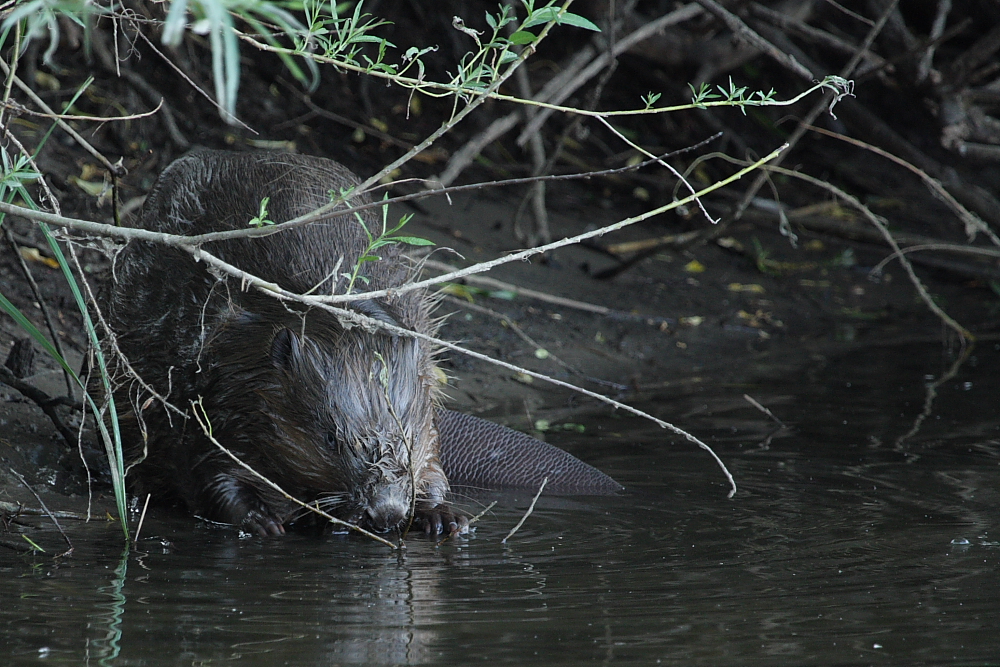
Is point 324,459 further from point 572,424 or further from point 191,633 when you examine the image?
point 572,424

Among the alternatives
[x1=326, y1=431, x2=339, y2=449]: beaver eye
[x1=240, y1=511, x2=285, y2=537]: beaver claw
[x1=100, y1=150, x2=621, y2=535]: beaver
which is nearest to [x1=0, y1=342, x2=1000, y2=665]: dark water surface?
[x1=240, y1=511, x2=285, y2=537]: beaver claw

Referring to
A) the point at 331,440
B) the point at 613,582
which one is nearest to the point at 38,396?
the point at 331,440

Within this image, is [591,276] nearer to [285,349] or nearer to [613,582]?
[285,349]

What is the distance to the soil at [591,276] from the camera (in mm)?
5977

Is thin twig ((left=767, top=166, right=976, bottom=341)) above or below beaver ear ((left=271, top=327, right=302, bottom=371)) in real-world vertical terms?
above

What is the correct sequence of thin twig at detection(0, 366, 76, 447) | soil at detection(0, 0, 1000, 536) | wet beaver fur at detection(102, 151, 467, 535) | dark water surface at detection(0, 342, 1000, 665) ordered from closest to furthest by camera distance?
1. dark water surface at detection(0, 342, 1000, 665)
2. wet beaver fur at detection(102, 151, 467, 535)
3. thin twig at detection(0, 366, 76, 447)
4. soil at detection(0, 0, 1000, 536)

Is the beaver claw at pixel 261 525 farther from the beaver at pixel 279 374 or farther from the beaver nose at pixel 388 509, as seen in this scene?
the beaver nose at pixel 388 509

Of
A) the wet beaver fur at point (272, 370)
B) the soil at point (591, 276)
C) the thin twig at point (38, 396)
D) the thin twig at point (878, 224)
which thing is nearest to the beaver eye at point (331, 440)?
the wet beaver fur at point (272, 370)

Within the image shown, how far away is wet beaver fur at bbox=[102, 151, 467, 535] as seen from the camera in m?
3.56

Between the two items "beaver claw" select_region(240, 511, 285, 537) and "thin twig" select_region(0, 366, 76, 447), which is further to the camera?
"thin twig" select_region(0, 366, 76, 447)

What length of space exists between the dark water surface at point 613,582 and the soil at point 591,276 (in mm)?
1447

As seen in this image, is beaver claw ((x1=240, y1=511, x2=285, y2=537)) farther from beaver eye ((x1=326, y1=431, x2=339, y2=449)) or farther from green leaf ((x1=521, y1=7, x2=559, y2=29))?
green leaf ((x1=521, y1=7, x2=559, y2=29))

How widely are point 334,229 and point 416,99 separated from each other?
520cm

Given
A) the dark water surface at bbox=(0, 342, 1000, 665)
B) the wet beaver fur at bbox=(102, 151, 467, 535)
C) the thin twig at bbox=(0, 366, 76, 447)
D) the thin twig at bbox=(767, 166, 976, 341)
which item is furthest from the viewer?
the thin twig at bbox=(767, 166, 976, 341)
